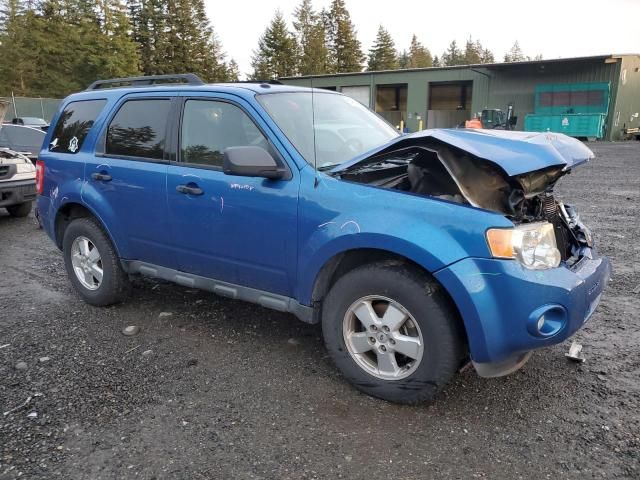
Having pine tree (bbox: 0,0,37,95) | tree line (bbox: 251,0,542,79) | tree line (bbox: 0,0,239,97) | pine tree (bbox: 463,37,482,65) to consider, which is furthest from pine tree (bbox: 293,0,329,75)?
Answer: pine tree (bbox: 463,37,482,65)

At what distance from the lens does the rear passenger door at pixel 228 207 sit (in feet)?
11.0

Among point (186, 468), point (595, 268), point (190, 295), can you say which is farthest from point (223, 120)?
point (595, 268)

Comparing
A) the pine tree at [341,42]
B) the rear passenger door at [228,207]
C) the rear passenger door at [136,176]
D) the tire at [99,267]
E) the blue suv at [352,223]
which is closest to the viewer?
the blue suv at [352,223]

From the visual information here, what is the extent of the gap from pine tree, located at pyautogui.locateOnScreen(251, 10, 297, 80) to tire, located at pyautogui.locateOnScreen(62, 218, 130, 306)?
59.5 metres

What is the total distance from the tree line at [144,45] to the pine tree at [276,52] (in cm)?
12

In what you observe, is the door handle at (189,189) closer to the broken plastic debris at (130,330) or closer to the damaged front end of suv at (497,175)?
the damaged front end of suv at (497,175)

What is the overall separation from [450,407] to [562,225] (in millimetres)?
1406

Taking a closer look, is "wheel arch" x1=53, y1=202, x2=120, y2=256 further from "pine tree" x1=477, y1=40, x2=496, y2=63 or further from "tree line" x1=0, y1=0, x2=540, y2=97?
"pine tree" x1=477, y1=40, x2=496, y2=63

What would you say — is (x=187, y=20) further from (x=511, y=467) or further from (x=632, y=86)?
(x=511, y=467)

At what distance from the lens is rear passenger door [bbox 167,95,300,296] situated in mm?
3357

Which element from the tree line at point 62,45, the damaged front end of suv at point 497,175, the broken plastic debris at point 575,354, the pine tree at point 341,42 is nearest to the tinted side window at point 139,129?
the damaged front end of suv at point 497,175

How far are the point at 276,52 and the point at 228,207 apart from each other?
6304 centimetres

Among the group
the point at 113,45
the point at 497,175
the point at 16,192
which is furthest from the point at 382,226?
the point at 113,45

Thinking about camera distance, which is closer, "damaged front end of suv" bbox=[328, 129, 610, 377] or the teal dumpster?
"damaged front end of suv" bbox=[328, 129, 610, 377]
